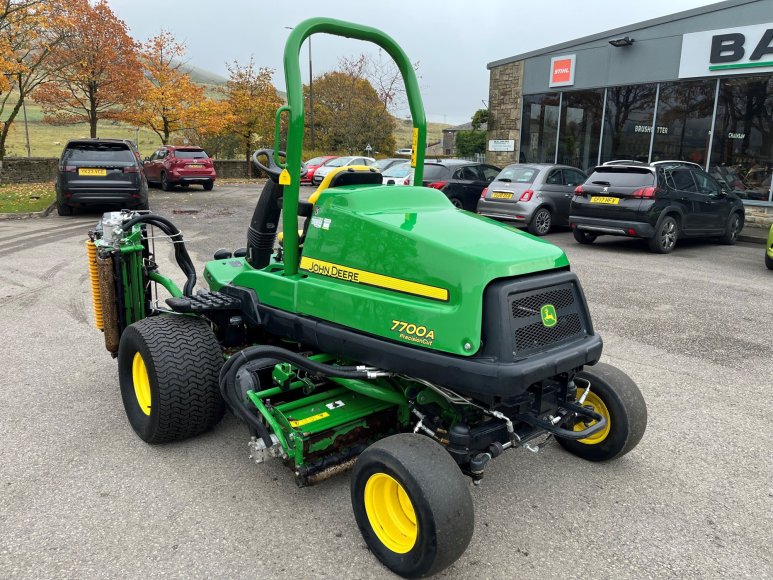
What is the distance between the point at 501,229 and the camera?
10.2 feet

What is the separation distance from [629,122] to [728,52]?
285cm

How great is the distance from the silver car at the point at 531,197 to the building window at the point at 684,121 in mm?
4595

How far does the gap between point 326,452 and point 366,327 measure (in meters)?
0.67

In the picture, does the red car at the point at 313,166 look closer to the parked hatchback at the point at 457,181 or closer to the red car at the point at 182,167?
the red car at the point at 182,167

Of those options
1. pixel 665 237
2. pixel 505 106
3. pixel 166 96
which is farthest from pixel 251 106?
A: pixel 665 237

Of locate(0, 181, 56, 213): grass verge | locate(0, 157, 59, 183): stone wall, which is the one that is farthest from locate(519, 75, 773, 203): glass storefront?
locate(0, 157, 59, 183): stone wall

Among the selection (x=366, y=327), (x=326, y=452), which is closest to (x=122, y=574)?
(x=326, y=452)

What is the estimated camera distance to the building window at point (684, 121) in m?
14.8

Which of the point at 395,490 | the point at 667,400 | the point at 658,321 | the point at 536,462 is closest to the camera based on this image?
the point at 395,490

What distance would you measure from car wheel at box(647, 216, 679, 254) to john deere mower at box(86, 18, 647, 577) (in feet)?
25.5

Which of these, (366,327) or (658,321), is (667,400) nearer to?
(658,321)

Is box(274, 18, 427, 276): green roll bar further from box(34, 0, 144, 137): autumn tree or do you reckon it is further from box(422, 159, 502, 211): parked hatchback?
box(34, 0, 144, 137): autumn tree

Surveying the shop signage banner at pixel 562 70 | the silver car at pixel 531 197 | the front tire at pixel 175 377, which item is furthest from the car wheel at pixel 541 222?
the front tire at pixel 175 377

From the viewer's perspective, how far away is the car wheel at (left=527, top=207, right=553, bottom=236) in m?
12.0
